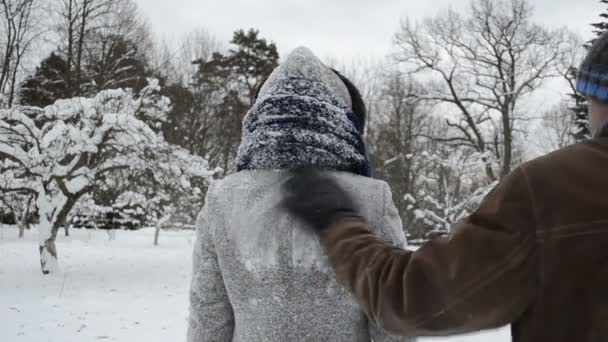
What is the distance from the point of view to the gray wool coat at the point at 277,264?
1530 millimetres

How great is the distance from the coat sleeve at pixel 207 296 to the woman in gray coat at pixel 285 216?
28 mm

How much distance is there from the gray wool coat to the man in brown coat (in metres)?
0.55

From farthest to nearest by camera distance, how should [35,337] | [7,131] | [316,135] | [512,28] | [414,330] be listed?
[512,28]
[7,131]
[35,337]
[316,135]
[414,330]

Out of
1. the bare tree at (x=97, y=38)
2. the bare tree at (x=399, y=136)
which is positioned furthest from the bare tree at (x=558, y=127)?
the bare tree at (x=97, y=38)

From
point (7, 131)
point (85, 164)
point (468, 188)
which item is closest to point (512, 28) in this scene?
point (468, 188)

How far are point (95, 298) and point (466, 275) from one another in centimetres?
1122

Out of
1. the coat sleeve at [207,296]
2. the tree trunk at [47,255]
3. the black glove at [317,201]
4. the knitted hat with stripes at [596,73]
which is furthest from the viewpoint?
the tree trunk at [47,255]

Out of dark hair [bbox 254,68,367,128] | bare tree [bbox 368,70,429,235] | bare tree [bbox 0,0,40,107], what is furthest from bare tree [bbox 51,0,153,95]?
dark hair [bbox 254,68,367,128]

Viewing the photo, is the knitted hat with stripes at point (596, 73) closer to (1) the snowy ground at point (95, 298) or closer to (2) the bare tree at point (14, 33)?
(1) the snowy ground at point (95, 298)

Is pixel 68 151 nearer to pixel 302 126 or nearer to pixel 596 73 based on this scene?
pixel 302 126

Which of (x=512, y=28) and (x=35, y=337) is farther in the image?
(x=512, y=28)

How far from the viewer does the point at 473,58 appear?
23.9 meters

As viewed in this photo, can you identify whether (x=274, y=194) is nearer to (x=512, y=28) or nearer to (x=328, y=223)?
(x=328, y=223)

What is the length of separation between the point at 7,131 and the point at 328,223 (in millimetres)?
13978
